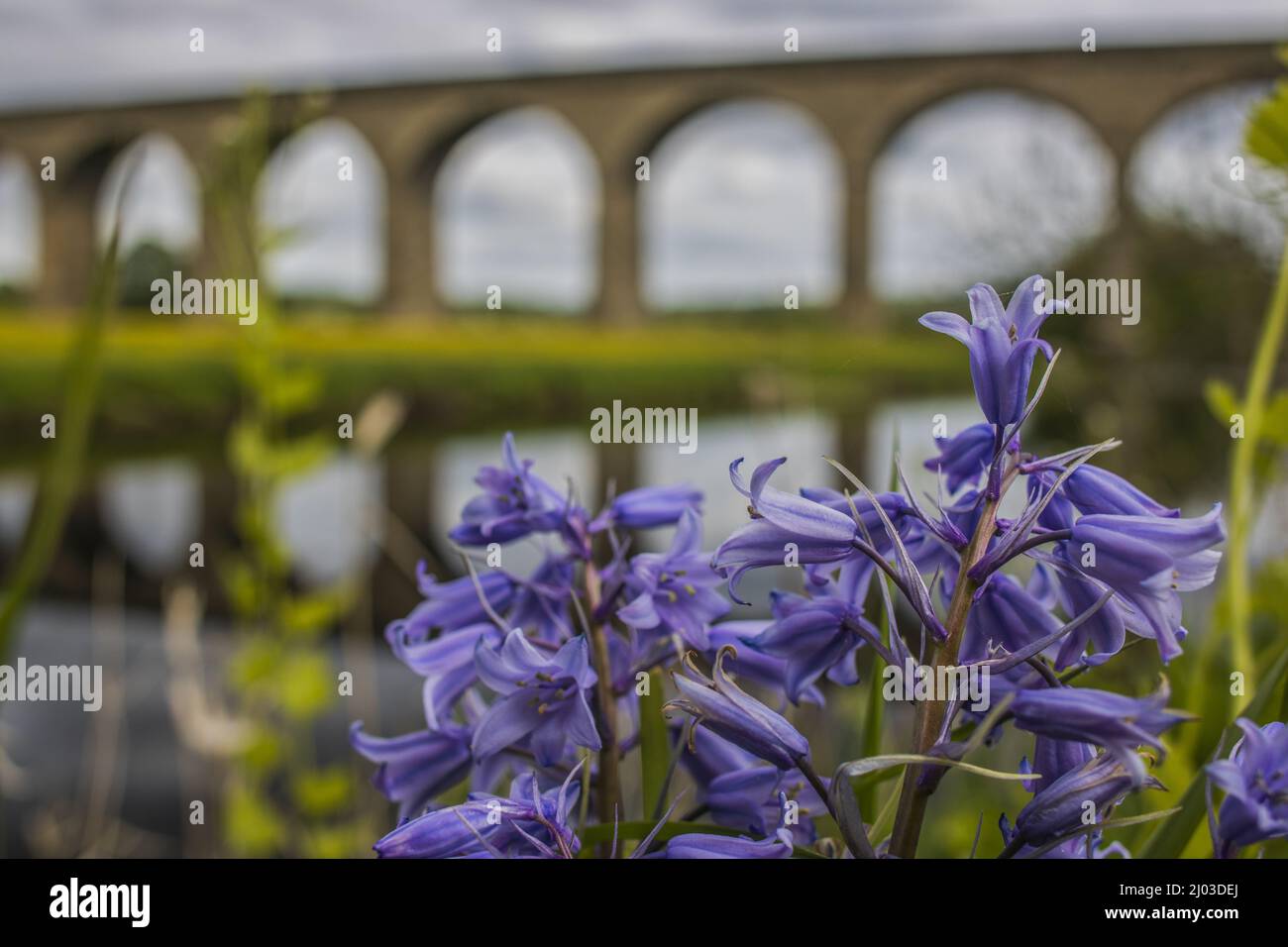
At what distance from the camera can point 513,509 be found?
536 mm

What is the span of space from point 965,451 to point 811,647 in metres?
0.11

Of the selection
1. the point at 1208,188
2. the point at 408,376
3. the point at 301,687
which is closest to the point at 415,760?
the point at 301,687

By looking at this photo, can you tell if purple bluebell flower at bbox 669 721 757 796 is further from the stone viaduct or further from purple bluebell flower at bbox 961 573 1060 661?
the stone viaduct

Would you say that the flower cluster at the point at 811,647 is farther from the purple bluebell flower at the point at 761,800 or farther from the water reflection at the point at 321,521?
the water reflection at the point at 321,521

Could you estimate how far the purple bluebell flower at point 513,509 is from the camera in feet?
1.72

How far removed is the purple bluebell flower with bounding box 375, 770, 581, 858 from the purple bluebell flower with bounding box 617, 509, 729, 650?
0.08 meters

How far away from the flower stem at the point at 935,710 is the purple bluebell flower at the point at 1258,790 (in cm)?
9

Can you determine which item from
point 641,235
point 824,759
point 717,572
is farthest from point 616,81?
point 717,572

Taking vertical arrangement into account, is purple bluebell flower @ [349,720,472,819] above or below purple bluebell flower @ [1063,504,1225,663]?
below

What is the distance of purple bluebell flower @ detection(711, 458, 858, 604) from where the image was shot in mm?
425

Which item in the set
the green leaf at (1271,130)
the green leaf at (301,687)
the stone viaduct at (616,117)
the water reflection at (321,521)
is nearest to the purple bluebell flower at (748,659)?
the green leaf at (1271,130)

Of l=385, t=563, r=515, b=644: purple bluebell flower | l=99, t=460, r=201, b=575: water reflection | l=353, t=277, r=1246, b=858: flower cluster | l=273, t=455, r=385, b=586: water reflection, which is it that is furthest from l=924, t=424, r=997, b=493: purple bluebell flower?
l=99, t=460, r=201, b=575: water reflection

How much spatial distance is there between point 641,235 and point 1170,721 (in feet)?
67.7

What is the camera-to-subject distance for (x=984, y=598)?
0.45 metres
